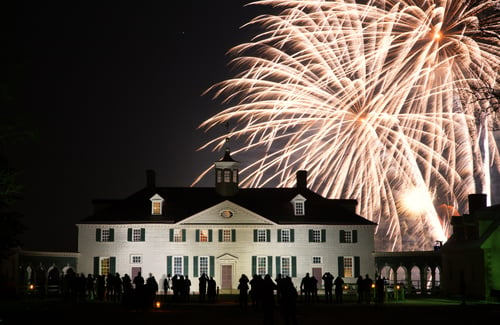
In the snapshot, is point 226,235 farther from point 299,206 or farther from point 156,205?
point 299,206

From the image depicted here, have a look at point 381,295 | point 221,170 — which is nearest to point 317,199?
point 221,170

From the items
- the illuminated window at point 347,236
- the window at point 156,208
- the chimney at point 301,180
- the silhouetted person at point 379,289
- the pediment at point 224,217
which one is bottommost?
the silhouetted person at point 379,289

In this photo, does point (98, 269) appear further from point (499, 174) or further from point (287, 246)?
point (499, 174)

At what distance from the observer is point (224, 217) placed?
1922 inches

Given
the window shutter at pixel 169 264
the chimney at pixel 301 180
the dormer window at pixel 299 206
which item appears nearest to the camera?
the window shutter at pixel 169 264

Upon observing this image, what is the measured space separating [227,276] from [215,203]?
5.33 meters

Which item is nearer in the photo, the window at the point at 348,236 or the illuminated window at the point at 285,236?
the illuminated window at the point at 285,236

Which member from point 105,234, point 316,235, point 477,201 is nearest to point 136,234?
point 105,234

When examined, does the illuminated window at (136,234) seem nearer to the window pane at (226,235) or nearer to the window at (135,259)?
the window at (135,259)

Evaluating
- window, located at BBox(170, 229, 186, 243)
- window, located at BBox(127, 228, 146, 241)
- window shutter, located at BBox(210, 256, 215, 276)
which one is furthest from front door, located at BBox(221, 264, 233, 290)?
window, located at BBox(127, 228, 146, 241)

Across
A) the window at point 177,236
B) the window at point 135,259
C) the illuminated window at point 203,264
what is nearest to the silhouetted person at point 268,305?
the illuminated window at point 203,264

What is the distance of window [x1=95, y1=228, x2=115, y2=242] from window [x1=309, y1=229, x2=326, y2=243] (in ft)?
42.8

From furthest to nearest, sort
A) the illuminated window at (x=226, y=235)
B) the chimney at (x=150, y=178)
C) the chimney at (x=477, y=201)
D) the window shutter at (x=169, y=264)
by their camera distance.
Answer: the chimney at (x=150, y=178) < the illuminated window at (x=226, y=235) < the window shutter at (x=169, y=264) < the chimney at (x=477, y=201)

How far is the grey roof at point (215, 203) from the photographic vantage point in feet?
161
